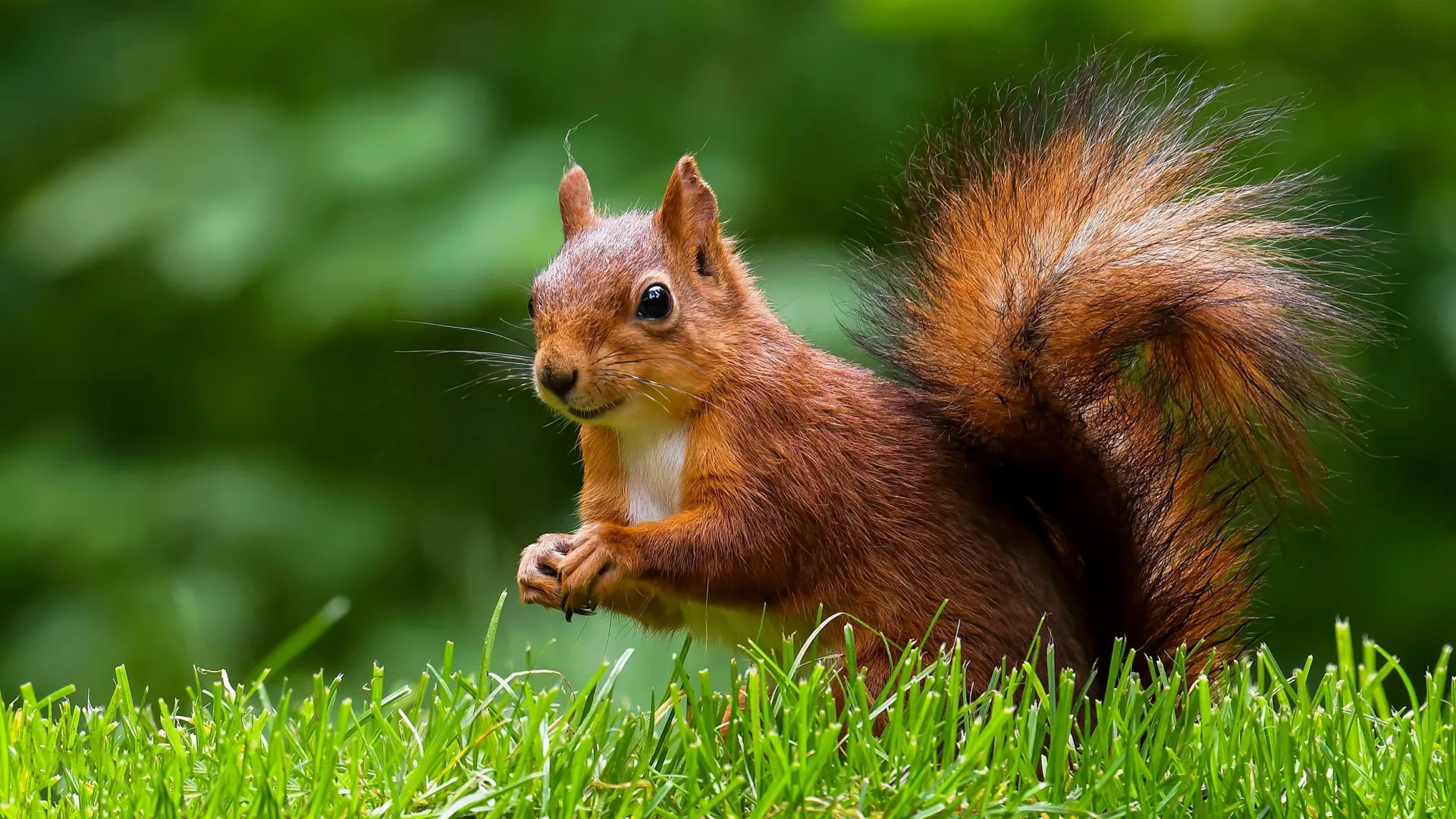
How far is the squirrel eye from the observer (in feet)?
5.93

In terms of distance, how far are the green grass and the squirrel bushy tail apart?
0.76ft

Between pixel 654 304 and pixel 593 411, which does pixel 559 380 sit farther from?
pixel 654 304

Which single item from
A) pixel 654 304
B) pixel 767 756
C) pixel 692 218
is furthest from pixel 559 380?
pixel 767 756

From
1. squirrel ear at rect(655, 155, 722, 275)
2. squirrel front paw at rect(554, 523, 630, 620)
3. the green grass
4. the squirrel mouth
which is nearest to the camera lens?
the green grass

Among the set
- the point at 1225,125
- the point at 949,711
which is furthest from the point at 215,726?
the point at 1225,125

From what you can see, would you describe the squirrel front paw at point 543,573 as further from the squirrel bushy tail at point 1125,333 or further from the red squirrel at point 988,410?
the squirrel bushy tail at point 1125,333

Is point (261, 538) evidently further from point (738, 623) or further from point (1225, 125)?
point (1225, 125)

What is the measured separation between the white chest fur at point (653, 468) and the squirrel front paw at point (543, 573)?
14cm

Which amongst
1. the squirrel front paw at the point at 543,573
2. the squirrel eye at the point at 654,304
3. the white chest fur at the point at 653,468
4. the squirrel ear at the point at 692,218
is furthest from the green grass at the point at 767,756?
the squirrel ear at the point at 692,218

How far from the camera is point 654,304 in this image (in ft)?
5.95

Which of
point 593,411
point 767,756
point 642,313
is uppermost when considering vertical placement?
point 642,313

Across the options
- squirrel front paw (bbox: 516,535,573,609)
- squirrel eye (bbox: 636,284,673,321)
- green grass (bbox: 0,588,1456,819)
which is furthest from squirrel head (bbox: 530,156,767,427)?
green grass (bbox: 0,588,1456,819)

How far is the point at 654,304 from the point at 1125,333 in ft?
1.74

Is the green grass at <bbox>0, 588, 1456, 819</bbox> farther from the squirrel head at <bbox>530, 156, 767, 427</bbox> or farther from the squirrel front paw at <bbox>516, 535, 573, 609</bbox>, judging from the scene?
the squirrel head at <bbox>530, 156, 767, 427</bbox>
